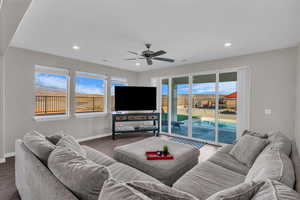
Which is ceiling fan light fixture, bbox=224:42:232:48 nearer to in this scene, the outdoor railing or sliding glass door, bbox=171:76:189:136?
sliding glass door, bbox=171:76:189:136

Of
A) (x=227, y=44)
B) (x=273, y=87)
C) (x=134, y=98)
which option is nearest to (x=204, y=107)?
(x=273, y=87)

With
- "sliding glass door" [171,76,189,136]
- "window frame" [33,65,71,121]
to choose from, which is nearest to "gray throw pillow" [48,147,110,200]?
"window frame" [33,65,71,121]

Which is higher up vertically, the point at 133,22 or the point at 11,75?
the point at 133,22

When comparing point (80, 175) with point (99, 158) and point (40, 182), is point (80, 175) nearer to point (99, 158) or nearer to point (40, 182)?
point (40, 182)

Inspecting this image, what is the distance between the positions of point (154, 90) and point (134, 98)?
748 millimetres

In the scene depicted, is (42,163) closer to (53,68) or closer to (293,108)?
(53,68)

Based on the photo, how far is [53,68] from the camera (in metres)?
3.75

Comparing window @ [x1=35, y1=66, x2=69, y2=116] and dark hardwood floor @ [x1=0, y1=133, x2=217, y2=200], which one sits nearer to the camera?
dark hardwood floor @ [x1=0, y1=133, x2=217, y2=200]

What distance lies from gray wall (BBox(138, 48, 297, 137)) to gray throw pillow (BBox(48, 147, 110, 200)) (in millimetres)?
3784

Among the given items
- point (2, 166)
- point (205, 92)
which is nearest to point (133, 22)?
point (205, 92)

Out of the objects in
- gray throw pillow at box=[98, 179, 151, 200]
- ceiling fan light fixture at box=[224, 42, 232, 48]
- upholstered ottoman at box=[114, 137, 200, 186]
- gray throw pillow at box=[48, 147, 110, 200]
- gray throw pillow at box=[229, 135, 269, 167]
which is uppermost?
ceiling fan light fixture at box=[224, 42, 232, 48]

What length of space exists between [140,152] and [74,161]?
1349 mm

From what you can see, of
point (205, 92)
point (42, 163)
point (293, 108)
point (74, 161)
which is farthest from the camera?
point (205, 92)

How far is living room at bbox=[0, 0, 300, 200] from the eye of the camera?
149 centimetres
